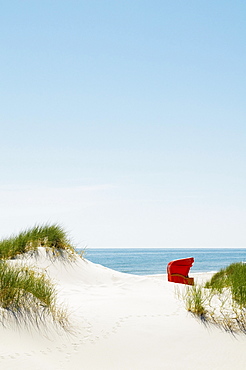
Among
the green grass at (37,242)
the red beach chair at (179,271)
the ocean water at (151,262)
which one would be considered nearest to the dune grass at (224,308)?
the red beach chair at (179,271)

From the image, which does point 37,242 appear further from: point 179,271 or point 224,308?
point 224,308

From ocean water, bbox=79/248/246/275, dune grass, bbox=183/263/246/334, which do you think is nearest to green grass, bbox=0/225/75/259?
ocean water, bbox=79/248/246/275

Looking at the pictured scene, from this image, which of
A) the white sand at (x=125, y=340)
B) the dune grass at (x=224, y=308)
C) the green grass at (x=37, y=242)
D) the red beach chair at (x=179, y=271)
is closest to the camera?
the white sand at (x=125, y=340)

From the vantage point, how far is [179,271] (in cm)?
948

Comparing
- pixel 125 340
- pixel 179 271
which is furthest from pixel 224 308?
pixel 179 271

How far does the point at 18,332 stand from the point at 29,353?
42 centimetres

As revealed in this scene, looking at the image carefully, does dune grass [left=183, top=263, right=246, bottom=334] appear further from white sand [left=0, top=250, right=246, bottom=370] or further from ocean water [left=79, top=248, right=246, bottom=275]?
ocean water [left=79, top=248, right=246, bottom=275]

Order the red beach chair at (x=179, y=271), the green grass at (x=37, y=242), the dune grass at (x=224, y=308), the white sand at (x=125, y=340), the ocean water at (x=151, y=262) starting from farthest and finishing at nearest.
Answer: the ocean water at (x=151, y=262)
the red beach chair at (x=179, y=271)
the green grass at (x=37, y=242)
the dune grass at (x=224, y=308)
the white sand at (x=125, y=340)

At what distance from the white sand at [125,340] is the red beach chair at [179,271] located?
7.31 ft

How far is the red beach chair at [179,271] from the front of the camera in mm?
9320

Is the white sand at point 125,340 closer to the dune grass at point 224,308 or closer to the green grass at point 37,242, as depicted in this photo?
the dune grass at point 224,308

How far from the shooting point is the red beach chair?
367 inches

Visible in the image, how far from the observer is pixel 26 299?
518cm

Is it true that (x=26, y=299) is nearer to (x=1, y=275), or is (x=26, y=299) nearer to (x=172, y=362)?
(x=1, y=275)
